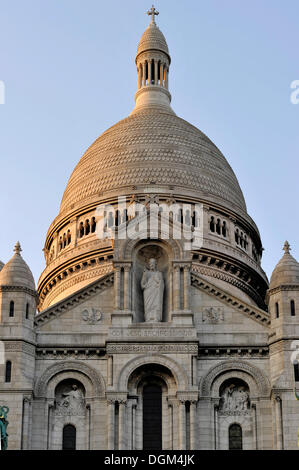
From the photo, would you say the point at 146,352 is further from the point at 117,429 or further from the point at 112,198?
the point at 112,198

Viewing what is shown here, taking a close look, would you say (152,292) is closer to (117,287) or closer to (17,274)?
(117,287)

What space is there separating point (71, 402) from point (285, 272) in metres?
10.2

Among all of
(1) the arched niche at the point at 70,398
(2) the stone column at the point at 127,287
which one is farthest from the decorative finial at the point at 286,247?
(1) the arched niche at the point at 70,398

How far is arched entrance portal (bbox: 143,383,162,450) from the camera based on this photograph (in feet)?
172

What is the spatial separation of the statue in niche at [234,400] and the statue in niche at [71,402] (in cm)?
560

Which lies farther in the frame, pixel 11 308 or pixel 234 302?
pixel 234 302

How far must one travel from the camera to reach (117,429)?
52.1 metres

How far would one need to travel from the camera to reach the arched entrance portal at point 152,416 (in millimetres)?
52562

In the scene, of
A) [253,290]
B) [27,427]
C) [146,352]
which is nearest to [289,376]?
[146,352]

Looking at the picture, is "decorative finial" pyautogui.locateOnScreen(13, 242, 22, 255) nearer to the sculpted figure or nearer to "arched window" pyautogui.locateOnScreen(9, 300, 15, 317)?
"arched window" pyautogui.locateOnScreen(9, 300, 15, 317)

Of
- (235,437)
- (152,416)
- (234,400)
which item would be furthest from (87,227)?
(235,437)

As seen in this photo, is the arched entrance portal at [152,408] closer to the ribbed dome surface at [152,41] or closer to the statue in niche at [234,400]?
the statue in niche at [234,400]

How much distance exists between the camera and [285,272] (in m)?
55.2

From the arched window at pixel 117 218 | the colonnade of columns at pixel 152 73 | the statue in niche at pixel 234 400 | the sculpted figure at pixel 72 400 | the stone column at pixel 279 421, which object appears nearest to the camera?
the stone column at pixel 279 421
